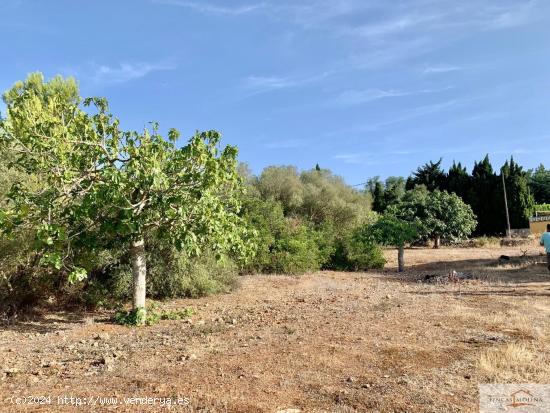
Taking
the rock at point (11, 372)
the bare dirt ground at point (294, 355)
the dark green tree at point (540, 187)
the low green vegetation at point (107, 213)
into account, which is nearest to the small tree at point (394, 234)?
the bare dirt ground at point (294, 355)

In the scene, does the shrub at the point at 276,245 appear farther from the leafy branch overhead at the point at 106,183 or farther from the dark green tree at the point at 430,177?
the dark green tree at the point at 430,177

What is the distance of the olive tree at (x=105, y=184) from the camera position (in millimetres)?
5883

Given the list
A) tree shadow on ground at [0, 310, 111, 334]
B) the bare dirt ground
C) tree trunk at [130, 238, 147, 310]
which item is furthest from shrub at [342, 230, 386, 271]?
tree trunk at [130, 238, 147, 310]

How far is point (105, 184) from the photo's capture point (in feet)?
19.3

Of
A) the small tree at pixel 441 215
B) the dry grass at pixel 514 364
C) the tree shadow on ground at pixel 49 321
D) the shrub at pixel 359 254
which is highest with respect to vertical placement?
the small tree at pixel 441 215

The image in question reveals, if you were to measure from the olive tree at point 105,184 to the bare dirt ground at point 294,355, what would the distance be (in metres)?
1.17

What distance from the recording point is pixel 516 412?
3402 mm

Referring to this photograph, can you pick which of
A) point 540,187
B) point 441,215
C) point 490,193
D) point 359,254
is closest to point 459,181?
point 490,193

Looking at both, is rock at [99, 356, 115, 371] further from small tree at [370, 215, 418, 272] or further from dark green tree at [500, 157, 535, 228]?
dark green tree at [500, 157, 535, 228]

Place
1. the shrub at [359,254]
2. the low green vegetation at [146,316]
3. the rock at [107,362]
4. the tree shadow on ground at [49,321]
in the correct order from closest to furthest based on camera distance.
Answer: the rock at [107,362], the tree shadow on ground at [49,321], the low green vegetation at [146,316], the shrub at [359,254]

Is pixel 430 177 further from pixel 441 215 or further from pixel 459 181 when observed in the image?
pixel 441 215

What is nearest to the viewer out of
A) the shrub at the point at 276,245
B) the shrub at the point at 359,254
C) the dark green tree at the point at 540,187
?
the shrub at the point at 276,245

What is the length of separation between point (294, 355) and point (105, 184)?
11.1 ft

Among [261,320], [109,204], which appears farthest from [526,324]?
[109,204]
